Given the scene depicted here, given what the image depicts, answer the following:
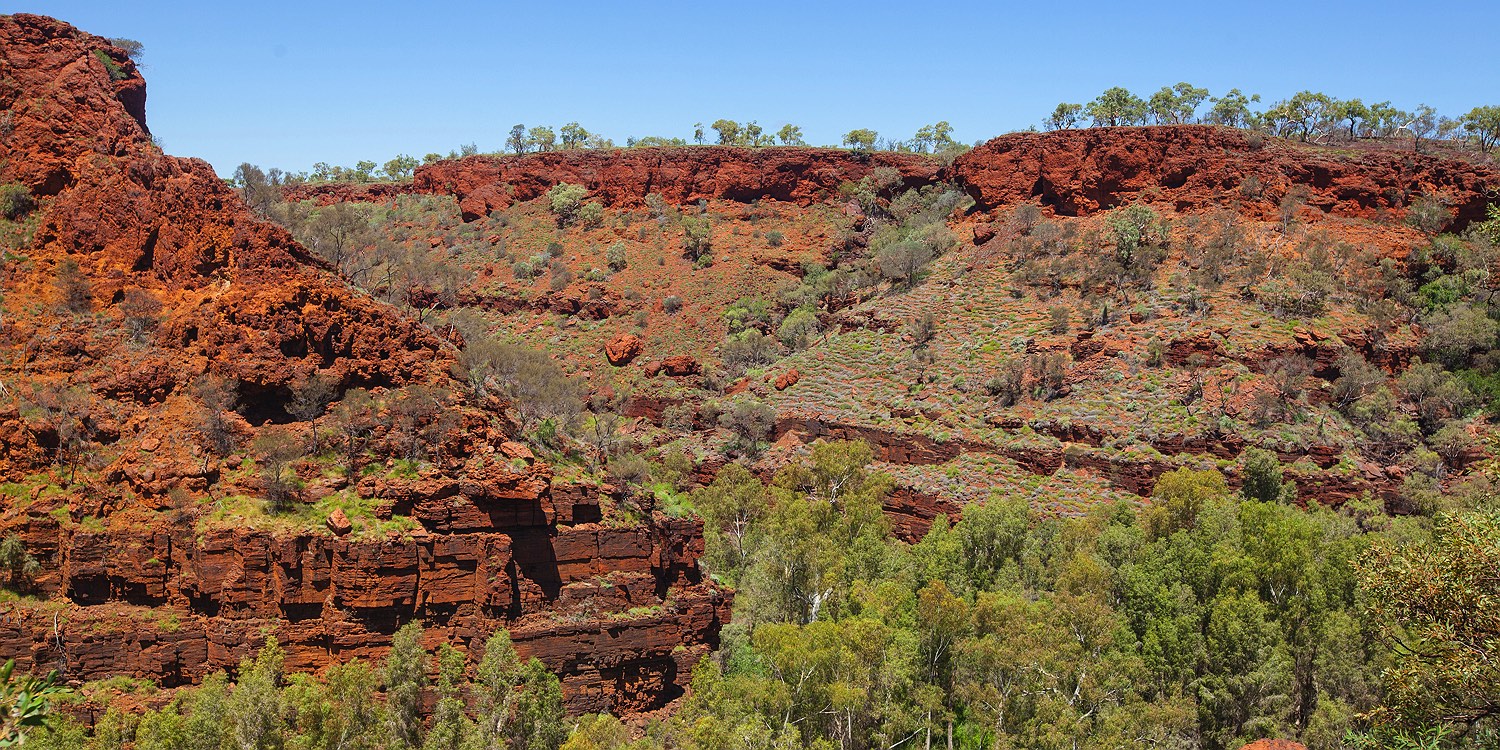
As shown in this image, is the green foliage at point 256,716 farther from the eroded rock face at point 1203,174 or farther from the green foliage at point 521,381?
the eroded rock face at point 1203,174

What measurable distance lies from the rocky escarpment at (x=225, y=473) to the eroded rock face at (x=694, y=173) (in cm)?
6379

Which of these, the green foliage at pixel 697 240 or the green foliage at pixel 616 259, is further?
the green foliage at pixel 697 240

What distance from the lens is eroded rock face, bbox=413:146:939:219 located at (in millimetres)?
92688

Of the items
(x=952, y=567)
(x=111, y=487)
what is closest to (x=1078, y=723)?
(x=952, y=567)

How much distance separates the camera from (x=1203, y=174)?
219 feet

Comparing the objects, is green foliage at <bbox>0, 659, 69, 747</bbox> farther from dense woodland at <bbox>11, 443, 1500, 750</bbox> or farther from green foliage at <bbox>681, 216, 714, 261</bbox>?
green foliage at <bbox>681, 216, 714, 261</bbox>

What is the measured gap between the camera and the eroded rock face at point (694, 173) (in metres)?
92.7

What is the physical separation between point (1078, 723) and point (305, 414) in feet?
65.7

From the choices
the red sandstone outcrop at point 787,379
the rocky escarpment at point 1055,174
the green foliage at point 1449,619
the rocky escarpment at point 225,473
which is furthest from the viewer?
the red sandstone outcrop at point 787,379

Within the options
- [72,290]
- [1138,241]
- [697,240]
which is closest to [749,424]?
[1138,241]

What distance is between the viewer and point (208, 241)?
28.2 meters

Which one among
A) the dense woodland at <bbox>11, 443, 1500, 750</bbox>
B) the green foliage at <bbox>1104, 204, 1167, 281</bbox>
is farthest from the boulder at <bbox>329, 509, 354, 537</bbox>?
the green foliage at <bbox>1104, 204, 1167, 281</bbox>

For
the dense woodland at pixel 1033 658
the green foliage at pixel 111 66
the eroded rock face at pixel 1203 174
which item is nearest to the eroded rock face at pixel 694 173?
the eroded rock face at pixel 1203 174

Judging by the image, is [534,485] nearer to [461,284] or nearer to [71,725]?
[71,725]
